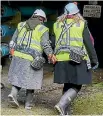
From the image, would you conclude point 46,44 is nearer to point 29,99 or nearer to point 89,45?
point 89,45

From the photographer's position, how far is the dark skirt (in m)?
6.38

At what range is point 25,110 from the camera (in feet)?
22.5

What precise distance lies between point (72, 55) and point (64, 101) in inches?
29.8

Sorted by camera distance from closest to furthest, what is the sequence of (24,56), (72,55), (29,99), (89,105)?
(72,55) → (24,56) → (29,99) → (89,105)

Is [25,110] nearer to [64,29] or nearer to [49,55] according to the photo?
[49,55]

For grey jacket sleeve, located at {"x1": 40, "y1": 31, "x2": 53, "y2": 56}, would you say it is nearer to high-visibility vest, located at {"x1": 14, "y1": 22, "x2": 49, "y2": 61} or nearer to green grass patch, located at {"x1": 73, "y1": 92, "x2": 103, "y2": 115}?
high-visibility vest, located at {"x1": 14, "y1": 22, "x2": 49, "y2": 61}

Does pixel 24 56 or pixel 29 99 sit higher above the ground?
pixel 24 56

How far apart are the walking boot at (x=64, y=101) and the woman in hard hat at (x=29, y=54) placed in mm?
598

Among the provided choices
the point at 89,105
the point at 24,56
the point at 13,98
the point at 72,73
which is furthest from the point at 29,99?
the point at 89,105

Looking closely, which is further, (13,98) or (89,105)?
(89,105)

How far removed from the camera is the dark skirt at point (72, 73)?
6375 mm

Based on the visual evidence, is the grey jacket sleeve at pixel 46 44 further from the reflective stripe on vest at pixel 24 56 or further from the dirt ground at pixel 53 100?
the dirt ground at pixel 53 100

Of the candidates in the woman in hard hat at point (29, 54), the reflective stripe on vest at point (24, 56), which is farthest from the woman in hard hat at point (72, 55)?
the reflective stripe on vest at point (24, 56)

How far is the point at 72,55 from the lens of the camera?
6336 mm
